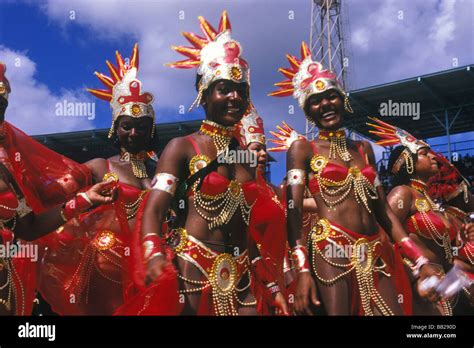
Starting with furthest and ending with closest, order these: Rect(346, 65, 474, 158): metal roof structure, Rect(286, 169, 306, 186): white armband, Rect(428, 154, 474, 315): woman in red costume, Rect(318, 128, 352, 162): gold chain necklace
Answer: Rect(346, 65, 474, 158): metal roof structure < Rect(428, 154, 474, 315): woman in red costume < Rect(318, 128, 352, 162): gold chain necklace < Rect(286, 169, 306, 186): white armband

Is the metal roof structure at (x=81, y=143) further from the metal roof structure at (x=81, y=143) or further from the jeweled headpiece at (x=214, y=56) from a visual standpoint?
the jeweled headpiece at (x=214, y=56)

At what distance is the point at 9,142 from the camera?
4.56 metres

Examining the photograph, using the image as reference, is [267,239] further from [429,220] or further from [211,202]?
[429,220]

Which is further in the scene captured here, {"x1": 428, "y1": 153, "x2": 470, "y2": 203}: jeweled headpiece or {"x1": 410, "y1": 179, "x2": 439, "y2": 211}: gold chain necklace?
{"x1": 428, "y1": 153, "x2": 470, "y2": 203}: jeweled headpiece

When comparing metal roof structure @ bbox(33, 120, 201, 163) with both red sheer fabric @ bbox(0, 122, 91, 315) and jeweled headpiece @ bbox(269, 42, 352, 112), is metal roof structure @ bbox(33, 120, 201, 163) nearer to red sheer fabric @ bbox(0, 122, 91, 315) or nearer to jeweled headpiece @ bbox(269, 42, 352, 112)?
red sheer fabric @ bbox(0, 122, 91, 315)

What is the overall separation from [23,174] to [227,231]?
1.83 meters

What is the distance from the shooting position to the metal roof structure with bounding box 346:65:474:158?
57.2ft

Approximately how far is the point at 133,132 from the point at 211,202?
6.42 feet

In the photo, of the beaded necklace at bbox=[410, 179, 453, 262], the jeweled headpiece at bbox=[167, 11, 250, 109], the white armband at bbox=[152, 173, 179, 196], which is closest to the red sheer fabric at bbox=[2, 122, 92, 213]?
the white armband at bbox=[152, 173, 179, 196]

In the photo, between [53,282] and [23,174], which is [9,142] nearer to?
[23,174]

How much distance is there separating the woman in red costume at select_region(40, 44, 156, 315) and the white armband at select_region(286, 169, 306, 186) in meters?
1.35

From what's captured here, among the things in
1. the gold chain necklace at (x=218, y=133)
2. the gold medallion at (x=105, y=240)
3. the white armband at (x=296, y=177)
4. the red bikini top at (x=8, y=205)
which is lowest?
the gold medallion at (x=105, y=240)

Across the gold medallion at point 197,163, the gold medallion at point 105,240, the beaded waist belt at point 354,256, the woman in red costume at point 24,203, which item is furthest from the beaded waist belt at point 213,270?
the gold medallion at point 105,240

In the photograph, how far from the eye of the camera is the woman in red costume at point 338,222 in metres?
4.11
